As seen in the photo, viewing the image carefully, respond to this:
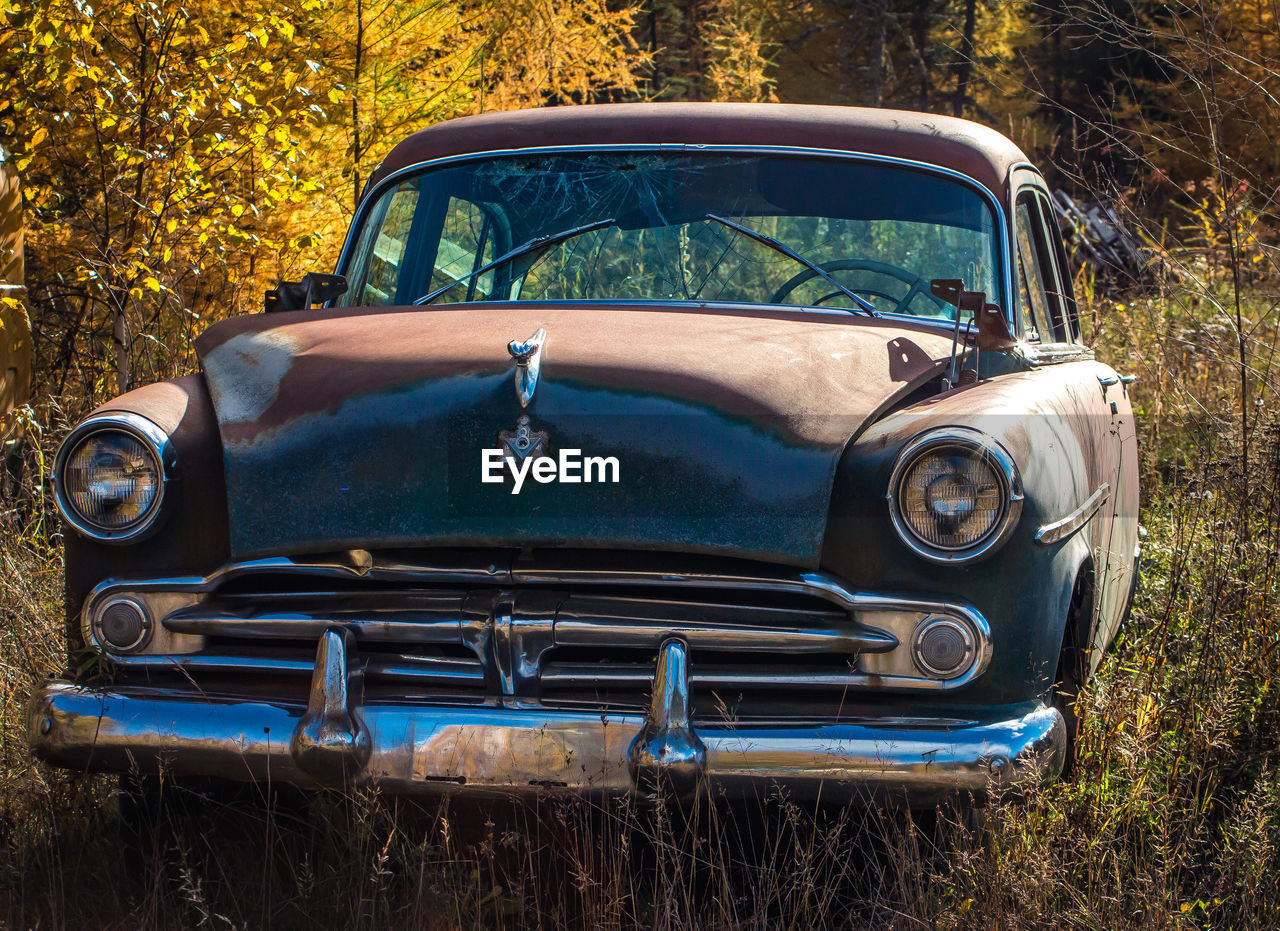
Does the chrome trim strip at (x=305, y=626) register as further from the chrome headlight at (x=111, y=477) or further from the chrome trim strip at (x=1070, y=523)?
the chrome trim strip at (x=1070, y=523)

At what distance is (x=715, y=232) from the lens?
3301 millimetres

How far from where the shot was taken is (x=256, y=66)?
549cm

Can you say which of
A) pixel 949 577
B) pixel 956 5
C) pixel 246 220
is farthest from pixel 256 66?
pixel 956 5

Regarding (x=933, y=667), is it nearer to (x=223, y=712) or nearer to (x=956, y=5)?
(x=223, y=712)

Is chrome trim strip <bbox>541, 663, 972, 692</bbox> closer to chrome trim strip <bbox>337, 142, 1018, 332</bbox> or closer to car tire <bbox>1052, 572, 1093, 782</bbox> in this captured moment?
car tire <bbox>1052, 572, 1093, 782</bbox>

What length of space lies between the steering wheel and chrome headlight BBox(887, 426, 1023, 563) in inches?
39.4

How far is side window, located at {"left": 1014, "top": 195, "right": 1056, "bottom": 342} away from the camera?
133 inches

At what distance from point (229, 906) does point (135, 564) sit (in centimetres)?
72

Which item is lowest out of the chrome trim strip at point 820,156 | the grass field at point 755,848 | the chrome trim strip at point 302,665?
the grass field at point 755,848

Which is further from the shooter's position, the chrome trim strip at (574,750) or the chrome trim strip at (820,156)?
the chrome trim strip at (820,156)

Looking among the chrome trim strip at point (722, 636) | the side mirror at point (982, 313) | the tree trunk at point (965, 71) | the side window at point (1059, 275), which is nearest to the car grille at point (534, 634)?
the chrome trim strip at point (722, 636)

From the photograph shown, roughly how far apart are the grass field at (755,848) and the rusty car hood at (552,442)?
51 centimetres

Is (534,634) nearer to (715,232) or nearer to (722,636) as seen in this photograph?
(722,636)

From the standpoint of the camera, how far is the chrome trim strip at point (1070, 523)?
2.31 m
